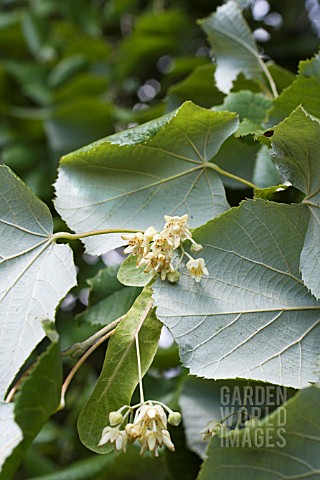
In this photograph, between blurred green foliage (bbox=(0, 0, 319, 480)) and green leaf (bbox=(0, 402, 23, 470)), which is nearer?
green leaf (bbox=(0, 402, 23, 470))

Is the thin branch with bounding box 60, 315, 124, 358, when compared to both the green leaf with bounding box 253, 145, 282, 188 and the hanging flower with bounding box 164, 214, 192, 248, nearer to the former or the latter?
the hanging flower with bounding box 164, 214, 192, 248

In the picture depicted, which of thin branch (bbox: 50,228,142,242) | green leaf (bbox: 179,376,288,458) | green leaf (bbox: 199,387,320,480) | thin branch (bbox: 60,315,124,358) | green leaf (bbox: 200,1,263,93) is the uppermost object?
green leaf (bbox: 200,1,263,93)

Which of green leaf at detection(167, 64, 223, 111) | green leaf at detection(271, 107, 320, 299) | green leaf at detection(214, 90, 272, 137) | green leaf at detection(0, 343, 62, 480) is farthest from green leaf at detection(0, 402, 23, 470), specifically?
green leaf at detection(167, 64, 223, 111)

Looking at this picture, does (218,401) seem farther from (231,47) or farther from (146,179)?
(231,47)

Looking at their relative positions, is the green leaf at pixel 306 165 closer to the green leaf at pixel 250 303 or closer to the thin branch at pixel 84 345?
the green leaf at pixel 250 303

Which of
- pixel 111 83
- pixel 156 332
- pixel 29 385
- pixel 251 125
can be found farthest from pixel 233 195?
pixel 111 83

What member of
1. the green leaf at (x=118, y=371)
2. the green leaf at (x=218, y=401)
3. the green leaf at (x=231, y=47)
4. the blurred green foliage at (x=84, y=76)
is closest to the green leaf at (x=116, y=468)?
the blurred green foliage at (x=84, y=76)

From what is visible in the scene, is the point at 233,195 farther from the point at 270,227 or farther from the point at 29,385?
the point at 29,385
